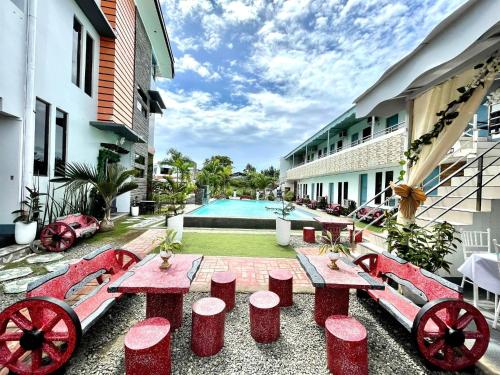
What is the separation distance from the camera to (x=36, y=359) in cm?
198

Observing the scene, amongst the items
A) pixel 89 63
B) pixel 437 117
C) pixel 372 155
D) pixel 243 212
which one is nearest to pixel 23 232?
pixel 89 63

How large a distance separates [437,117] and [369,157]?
29.9ft

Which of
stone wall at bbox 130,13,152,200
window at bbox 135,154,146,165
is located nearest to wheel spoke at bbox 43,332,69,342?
stone wall at bbox 130,13,152,200

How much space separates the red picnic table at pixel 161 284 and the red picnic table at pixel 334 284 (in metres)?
1.46

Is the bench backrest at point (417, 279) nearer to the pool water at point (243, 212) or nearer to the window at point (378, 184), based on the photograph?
the pool water at point (243, 212)

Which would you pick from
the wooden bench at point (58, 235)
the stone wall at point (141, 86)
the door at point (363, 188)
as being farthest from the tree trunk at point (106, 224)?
the door at point (363, 188)

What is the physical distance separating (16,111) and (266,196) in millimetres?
24592

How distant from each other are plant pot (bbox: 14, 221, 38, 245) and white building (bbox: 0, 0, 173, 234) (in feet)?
1.21

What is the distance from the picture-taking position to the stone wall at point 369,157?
9688mm

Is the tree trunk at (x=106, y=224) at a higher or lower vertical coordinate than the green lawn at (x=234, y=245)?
higher

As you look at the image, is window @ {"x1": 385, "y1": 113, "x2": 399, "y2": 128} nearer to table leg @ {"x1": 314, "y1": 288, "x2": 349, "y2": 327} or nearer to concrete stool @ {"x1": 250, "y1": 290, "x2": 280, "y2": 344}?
table leg @ {"x1": 314, "y1": 288, "x2": 349, "y2": 327}

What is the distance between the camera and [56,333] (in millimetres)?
2057

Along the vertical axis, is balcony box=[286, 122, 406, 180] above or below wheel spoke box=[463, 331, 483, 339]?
above

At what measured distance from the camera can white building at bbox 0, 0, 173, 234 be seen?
536 cm
